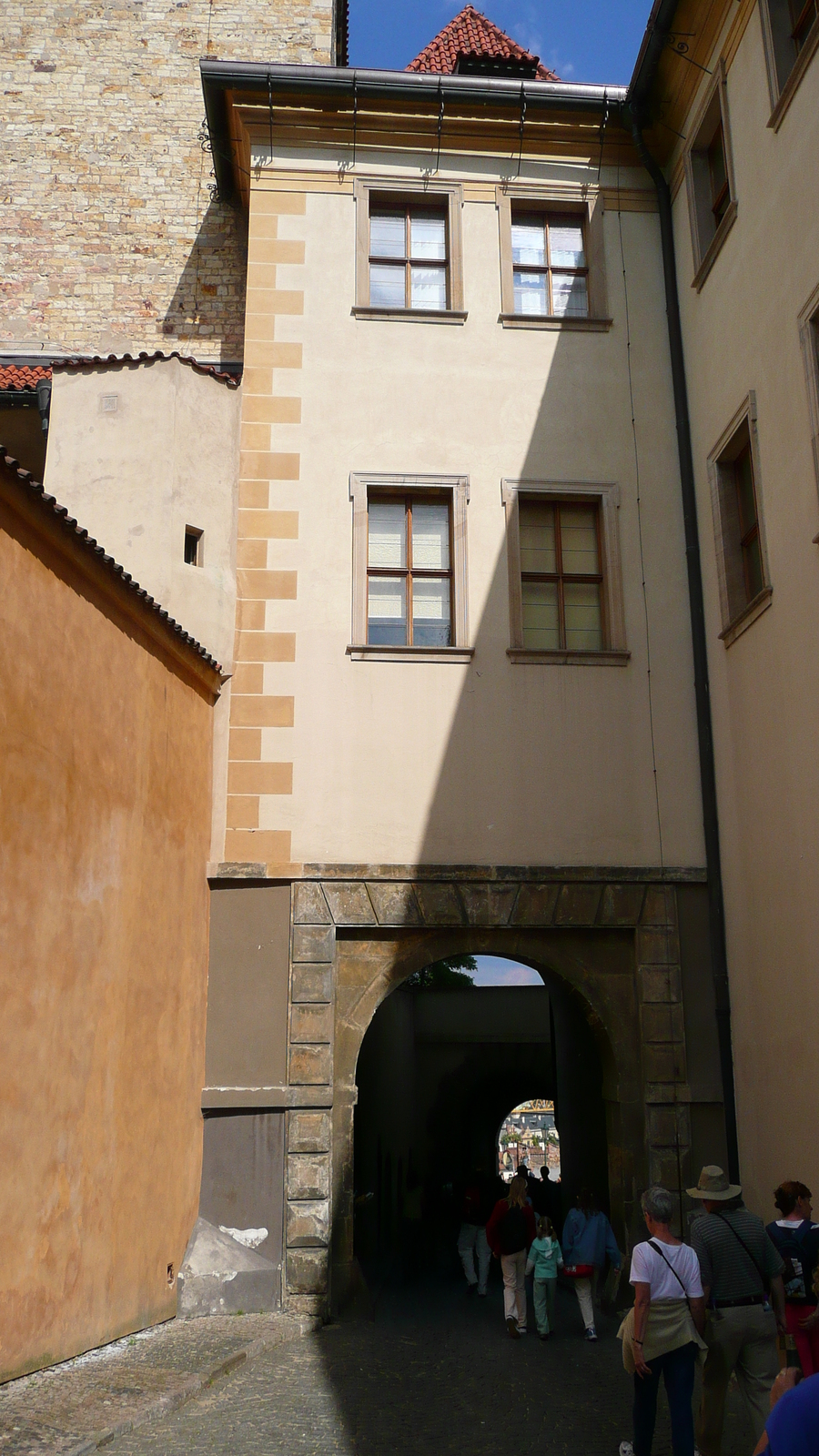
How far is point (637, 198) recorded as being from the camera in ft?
39.8

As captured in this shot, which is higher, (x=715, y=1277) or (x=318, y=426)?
(x=318, y=426)

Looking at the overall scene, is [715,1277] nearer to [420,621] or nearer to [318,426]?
[420,621]

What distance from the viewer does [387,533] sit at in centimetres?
1105

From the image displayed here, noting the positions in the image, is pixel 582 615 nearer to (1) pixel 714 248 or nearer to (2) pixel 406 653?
(2) pixel 406 653

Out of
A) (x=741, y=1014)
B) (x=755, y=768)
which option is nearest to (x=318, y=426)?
(x=755, y=768)

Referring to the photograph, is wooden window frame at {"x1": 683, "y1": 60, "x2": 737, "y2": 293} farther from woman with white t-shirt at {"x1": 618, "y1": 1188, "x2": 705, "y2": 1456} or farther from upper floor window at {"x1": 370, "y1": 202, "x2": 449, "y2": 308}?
woman with white t-shirt at {"x1": 618, "y1": 1188, "x2": 705, "y2": 1456}

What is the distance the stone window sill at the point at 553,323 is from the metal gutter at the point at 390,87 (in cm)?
218

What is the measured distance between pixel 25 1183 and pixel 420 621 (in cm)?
589

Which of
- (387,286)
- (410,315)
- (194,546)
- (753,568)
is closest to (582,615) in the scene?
(753,568)

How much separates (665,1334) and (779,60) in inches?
339

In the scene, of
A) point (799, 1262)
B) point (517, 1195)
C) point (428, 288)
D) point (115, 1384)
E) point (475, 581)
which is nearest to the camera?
point (799, 1262)

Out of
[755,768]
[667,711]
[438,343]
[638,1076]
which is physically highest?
[438,343]

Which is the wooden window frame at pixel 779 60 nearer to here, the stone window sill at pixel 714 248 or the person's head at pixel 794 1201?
the stone window sill at pixel 714 248

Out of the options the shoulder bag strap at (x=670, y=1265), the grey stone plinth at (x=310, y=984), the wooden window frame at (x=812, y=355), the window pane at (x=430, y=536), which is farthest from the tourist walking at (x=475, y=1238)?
the wooden window frame at (x=812, y=355)
